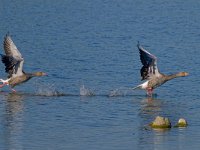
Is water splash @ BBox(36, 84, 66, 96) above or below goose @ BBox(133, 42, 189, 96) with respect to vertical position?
below

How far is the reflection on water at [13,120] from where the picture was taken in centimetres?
2186

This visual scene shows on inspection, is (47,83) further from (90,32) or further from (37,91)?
(90,32)

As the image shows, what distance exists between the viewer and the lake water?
75.7 feet

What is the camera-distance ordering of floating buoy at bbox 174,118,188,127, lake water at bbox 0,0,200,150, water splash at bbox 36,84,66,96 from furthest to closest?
water splash at bbox 36,84,66,96 → floating buoy at bbox 174,118,188,127 → lake water at bbox 0,0,200,150

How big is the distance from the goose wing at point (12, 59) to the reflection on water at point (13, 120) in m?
1.34

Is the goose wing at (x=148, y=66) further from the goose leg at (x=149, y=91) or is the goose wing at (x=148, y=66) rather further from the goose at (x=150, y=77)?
the goose leg at (x=149, y=91)

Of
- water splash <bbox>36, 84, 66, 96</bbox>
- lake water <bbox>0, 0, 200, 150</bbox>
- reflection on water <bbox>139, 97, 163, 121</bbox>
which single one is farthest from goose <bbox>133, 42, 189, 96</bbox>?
water splash <bbox>36, 84, 66, 96</bbox>

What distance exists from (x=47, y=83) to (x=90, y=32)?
21.3m

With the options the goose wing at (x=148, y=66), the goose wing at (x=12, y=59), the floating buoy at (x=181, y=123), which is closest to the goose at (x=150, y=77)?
the goose wing at (x=148, y=66)

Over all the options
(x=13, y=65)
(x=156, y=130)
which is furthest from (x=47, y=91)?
(x=156, y=130)

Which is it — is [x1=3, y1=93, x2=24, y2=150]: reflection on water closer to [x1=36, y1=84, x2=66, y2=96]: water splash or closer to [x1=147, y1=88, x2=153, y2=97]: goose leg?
[x1=36, y1=84, x2=66, y2=96]: water splash

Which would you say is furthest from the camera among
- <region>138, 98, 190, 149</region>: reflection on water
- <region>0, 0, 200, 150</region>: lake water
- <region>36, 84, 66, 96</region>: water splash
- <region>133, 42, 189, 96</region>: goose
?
<region>133, 42, 189, 96</region>: goose

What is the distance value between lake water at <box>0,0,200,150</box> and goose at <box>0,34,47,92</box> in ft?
1.51

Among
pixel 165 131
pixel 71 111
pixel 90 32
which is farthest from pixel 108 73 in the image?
pixel 90 32
